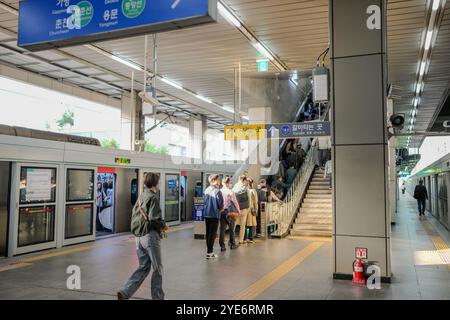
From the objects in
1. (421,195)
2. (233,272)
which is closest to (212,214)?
(233,272)

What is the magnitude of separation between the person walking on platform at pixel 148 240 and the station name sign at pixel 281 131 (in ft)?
16.9

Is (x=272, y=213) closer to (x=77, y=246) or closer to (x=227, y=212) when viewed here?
(x=227, y=212)

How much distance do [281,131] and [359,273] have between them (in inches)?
186

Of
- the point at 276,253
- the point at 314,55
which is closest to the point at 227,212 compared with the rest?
the point at 276,253

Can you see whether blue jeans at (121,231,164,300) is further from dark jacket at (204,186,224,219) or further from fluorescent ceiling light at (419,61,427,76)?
fluorescent ceiling light at (419,61,427,76)

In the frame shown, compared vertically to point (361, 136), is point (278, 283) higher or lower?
lower

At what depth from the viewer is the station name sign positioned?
8852 millimetres

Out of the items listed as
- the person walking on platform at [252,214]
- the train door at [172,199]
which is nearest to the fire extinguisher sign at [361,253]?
the person walking on platform at [252,214]

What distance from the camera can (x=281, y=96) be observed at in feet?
51.9

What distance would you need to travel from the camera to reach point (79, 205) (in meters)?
9.45

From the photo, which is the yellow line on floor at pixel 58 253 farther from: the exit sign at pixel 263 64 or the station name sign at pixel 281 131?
the exit sign at pixel 263 64

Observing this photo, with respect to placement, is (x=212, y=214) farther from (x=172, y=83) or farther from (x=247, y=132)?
(x=172, y=83)

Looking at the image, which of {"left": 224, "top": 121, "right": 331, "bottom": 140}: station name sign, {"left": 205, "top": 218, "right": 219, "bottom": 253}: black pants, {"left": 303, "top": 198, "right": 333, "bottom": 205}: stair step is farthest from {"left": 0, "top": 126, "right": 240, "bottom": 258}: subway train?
{"left": 303, "top": 198, "right": 333, "bottom": 205}: stair step
